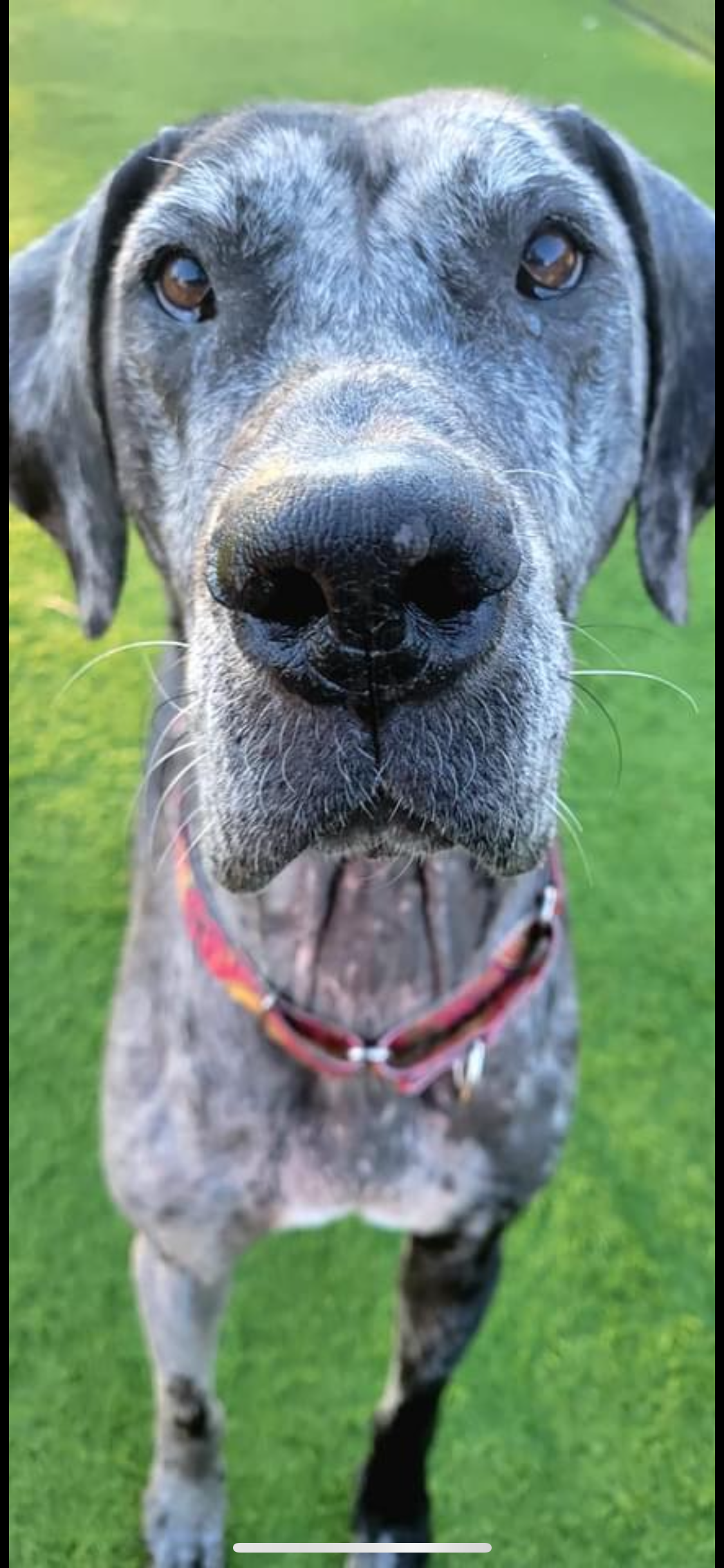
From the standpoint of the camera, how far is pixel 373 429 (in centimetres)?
121

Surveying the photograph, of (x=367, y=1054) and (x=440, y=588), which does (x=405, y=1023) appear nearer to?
(x=367, y=1054)

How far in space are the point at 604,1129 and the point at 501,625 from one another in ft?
6.59

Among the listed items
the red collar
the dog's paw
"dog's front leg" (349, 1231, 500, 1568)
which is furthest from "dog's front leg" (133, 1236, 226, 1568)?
the red collar

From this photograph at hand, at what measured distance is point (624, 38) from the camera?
7691 mm

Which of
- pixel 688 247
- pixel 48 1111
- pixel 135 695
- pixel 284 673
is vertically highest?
pixel 688 247

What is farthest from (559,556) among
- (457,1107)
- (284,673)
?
(457,1107)

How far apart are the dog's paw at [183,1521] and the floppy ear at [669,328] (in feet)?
5.58

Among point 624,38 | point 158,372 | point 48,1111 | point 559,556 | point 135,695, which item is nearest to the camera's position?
point 559,556

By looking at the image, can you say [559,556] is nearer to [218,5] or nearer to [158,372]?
[158,372]

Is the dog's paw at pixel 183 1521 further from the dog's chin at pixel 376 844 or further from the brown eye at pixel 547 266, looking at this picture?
the brown eye at pixel 547 266

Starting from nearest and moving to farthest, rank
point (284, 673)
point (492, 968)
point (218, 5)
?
point (284, 673) < point (492, 968) < point (218, 5)

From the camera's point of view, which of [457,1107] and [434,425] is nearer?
[434,425]

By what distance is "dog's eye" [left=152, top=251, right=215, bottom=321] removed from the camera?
1.64m

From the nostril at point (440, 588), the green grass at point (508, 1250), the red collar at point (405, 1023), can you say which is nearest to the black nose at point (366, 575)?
the nostril at point (440, 588)
